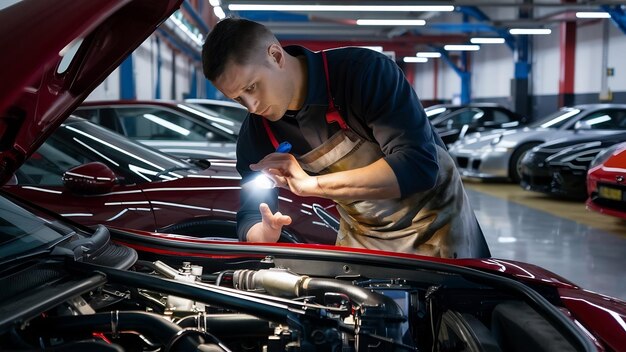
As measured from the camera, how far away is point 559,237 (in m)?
6.48

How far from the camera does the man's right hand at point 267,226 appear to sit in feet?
7.34

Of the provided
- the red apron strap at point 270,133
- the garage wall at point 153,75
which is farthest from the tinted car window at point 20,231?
the garage wall at point 153,75

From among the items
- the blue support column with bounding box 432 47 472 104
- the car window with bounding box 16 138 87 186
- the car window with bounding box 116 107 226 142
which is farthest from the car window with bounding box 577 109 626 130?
the blue support column with bounding box 432 47 472 104

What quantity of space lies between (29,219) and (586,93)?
631 inches

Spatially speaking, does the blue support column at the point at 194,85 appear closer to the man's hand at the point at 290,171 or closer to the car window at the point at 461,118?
the car window at the point at 461,118

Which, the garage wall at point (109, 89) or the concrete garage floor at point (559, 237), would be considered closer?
the concrete garage floor at point (559, 237)

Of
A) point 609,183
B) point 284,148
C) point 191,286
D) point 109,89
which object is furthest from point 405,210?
point 109,89

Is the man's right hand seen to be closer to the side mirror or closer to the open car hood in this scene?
the open car hood

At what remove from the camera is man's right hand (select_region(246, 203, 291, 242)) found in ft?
7.34

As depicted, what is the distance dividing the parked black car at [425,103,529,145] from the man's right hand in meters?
10.4

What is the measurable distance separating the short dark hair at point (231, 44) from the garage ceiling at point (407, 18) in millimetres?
8320

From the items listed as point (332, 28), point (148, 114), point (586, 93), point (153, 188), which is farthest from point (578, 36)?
point (153, 188)

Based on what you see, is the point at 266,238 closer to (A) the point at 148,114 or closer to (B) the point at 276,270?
(B) the point at 276,270

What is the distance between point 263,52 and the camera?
2.07 meters
